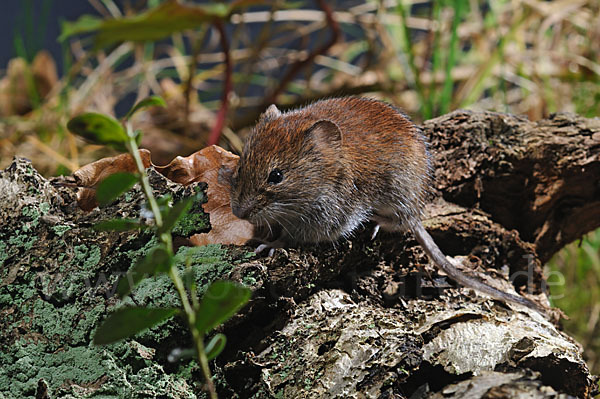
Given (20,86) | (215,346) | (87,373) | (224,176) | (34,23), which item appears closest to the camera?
(215,346)

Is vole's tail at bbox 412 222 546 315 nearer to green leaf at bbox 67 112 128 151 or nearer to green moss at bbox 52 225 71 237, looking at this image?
green moss at bbox 52 225 71 237

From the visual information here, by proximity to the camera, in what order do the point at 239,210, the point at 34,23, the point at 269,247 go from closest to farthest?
the point at 269,247, the point at 239,210, the point at 34,23

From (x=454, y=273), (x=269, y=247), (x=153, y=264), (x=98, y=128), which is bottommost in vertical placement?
(x=454, y=273)

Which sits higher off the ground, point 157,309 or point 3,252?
point 157,309

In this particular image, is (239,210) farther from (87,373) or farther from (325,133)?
(87,373)

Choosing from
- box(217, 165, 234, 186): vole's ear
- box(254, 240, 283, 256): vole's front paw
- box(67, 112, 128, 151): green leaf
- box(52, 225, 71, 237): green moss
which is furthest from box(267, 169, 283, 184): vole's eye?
box(67, 112, 128, 151): green leaf

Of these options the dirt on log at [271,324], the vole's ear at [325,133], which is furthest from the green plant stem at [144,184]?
the vole's ear at [325,133]

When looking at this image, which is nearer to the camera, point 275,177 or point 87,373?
point 87,373

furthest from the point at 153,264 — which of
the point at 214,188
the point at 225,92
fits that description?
the point at 225,92
